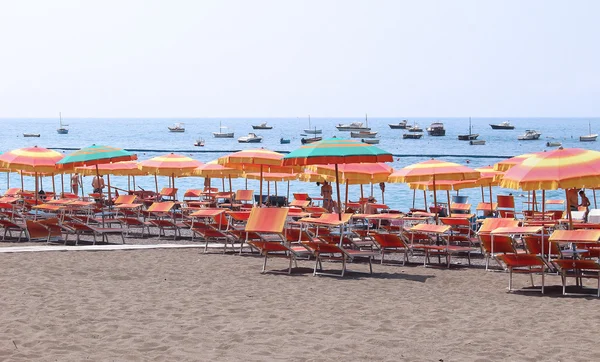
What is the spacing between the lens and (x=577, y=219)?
17.9 meters

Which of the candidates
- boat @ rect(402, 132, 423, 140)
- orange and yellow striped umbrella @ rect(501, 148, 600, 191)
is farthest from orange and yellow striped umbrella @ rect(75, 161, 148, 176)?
boat @ rect(402, 132, 423, 140)

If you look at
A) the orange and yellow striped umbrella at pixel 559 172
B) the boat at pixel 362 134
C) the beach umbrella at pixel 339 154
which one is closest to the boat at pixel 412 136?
the boat at pixel 362 134

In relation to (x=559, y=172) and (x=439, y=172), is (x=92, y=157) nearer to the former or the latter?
(x=439, y=172)

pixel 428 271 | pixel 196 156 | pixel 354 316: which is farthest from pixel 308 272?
pixel 196 156

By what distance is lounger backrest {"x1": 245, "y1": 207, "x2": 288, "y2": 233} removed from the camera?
1116 centimetres

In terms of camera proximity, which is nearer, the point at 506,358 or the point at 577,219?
the point at 506,358

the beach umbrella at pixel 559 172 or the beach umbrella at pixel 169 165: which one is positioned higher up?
the beach umbrella at pixel 559 172

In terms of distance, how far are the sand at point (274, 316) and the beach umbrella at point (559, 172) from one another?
1243 mm

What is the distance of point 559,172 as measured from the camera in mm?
10227

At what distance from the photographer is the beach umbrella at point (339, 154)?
11.8 metres

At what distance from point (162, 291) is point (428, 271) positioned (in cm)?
414

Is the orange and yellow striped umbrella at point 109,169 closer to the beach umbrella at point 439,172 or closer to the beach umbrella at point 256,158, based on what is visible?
the beach umbrella at point 256,158

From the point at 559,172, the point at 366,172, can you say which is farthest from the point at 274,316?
the point at 366,172

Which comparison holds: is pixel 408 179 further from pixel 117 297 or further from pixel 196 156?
pixel 196 156
